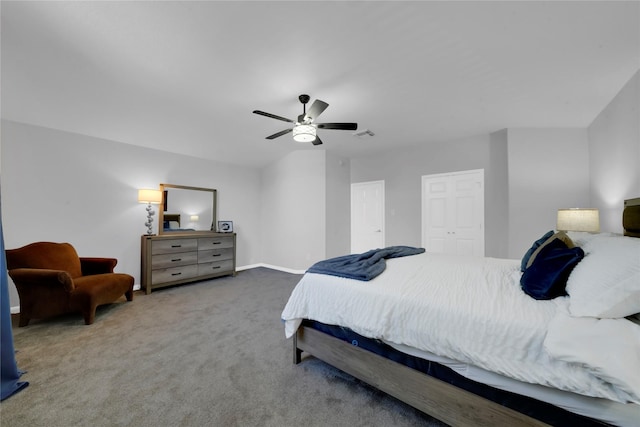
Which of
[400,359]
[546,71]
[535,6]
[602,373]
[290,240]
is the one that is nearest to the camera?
[602,373]

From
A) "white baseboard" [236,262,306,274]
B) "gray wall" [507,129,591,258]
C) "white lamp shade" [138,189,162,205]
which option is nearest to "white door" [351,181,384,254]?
"white baseboard" [236,262,306,274]

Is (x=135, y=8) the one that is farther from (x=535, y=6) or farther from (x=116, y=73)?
(x=535, y=6)

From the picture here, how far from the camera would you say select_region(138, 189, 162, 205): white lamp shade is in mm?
3859

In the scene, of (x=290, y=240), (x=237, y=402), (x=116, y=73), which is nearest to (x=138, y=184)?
(x=116, y=73)

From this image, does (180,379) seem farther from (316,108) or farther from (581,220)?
(581,220)

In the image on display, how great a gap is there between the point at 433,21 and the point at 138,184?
4599mm

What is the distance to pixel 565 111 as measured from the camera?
3.02 m

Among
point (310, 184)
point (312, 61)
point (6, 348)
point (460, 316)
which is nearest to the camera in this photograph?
point (460, 316)

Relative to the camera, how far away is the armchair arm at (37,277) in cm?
247

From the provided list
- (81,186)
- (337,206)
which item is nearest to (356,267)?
(337,206)

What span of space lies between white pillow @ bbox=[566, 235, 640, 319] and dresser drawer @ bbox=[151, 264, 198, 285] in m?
4.62

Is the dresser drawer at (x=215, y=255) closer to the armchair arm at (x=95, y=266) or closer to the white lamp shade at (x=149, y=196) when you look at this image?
the white lamp shade at (x=149, y=196)

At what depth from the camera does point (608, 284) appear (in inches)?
40.9

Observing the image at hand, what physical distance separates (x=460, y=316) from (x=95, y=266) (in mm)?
4153
